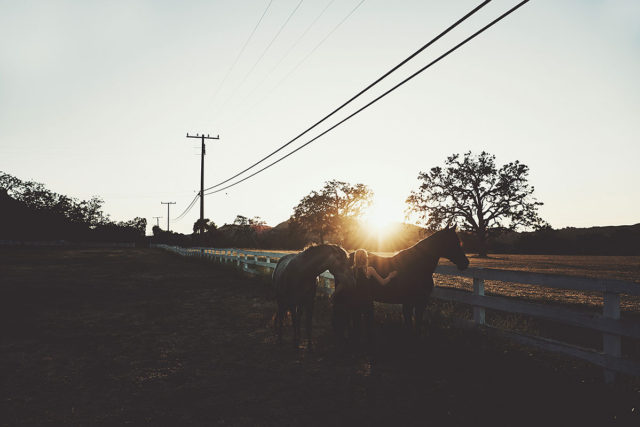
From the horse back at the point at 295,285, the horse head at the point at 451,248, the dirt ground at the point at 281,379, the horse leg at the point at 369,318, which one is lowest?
the dirt ground at the point at 281,379

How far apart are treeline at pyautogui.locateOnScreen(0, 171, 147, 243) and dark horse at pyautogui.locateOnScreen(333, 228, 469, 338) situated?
106167 mm

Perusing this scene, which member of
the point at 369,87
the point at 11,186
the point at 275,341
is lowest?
the point at 275,341

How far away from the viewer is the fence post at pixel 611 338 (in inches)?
162

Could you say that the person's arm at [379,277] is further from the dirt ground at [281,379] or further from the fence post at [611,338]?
the fence post at [611,338]

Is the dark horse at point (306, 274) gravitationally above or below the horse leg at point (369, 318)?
above

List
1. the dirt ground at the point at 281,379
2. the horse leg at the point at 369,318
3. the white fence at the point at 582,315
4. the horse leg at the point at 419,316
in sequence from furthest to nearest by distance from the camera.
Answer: the horse leg at the point at 419,316
the horse leg at the point at 369,318
the white fence at the point at 582,315
the dirt ground at the point at 281,379

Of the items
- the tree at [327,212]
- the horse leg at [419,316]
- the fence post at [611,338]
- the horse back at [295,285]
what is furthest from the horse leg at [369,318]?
the tree at [327,212]

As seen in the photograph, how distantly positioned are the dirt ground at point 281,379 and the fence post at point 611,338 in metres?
0.17

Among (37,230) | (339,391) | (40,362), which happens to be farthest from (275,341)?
(37,230)

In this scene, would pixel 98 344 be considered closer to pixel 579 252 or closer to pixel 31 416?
pixel 31 416

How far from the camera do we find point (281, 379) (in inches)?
190

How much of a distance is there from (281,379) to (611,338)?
3.94m

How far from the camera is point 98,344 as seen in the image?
21.3ft

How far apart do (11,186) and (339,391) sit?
123119 millimetres
